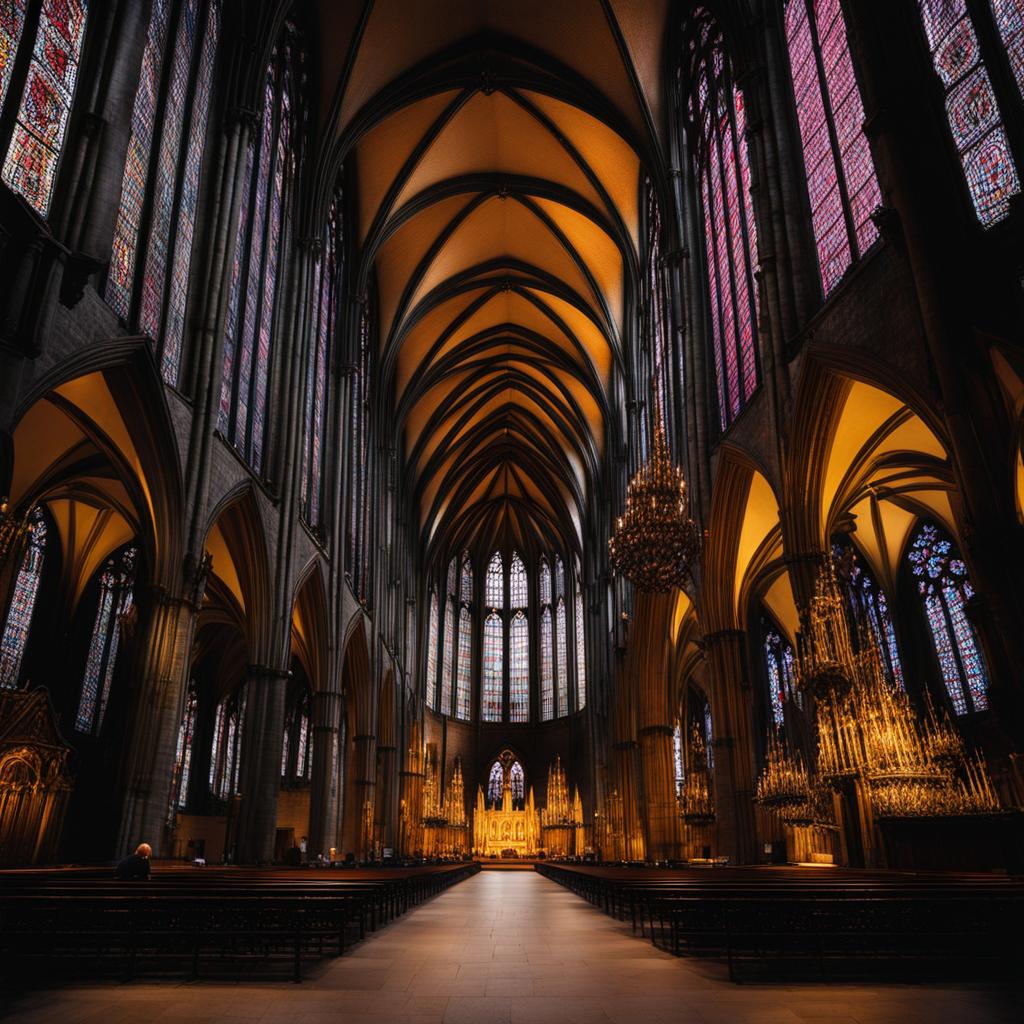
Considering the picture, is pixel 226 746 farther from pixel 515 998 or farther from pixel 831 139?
pixel 515 998

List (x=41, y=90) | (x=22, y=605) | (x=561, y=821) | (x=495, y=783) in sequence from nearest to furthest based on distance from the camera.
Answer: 1. (x=41, y=90)
2. (x=22, y=605)
3. (x=561, y=821)
4. (x=495, y=783)

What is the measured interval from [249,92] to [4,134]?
7.69m

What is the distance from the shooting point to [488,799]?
48.0m

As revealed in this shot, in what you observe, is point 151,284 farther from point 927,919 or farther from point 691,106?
point 691,106

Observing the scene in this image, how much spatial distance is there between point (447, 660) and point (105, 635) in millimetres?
26560

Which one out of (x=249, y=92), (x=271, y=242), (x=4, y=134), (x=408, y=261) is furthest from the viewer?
(x=408, y=261)

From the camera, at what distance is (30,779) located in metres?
18.1

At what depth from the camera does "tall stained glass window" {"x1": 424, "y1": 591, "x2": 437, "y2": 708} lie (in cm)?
4600

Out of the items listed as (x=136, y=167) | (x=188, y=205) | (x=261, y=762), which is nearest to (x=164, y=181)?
(x=136, y=167)

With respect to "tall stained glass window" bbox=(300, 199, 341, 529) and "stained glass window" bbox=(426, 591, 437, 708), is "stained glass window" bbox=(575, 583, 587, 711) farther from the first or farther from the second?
"tall stained glass window" bbox=(300, 199, 341, 529)

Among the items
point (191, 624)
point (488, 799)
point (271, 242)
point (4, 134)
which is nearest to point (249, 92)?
point (271, 242)

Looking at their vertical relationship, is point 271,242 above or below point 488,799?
above

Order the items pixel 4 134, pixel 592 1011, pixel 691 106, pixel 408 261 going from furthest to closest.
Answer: pixel 408 261
pixel 691 106
pixel 4 134
pixel 592 1011

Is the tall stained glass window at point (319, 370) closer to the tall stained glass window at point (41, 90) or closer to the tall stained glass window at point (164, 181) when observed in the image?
the tall stained glass window at point (164, 181)
